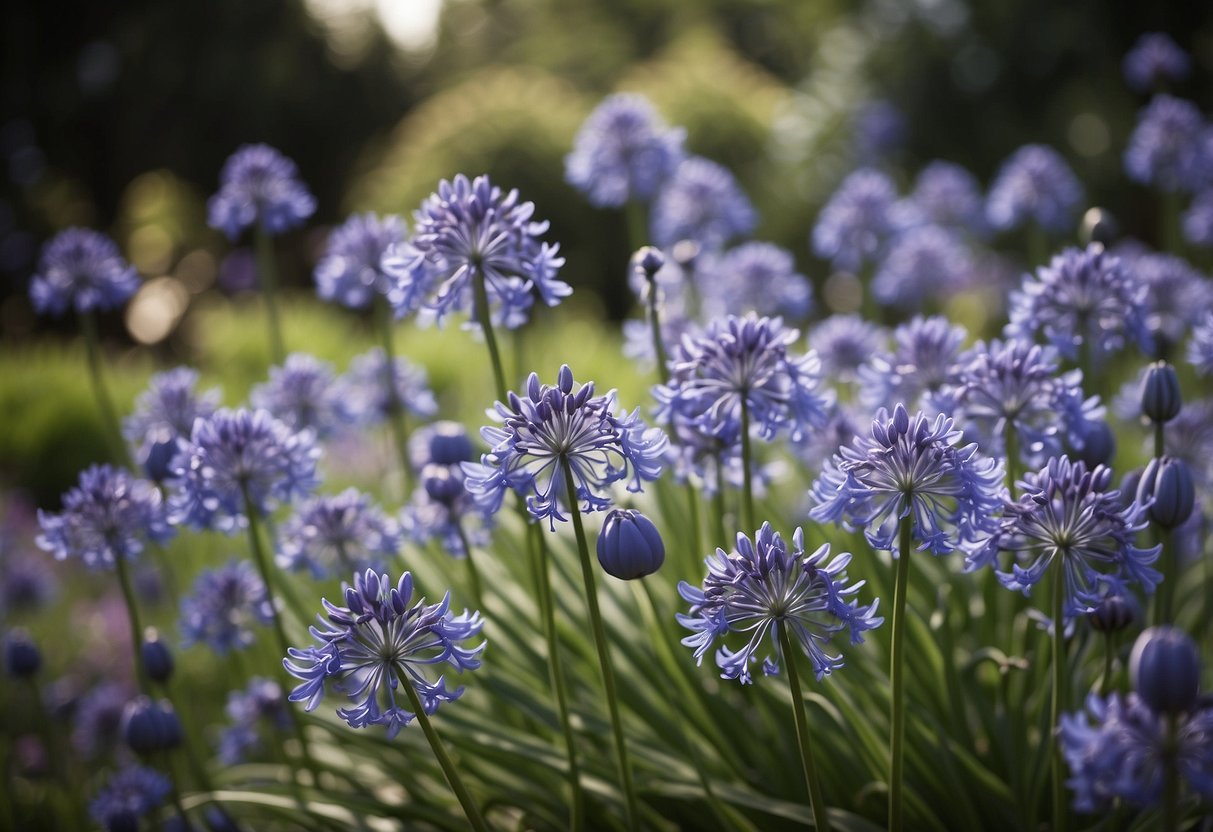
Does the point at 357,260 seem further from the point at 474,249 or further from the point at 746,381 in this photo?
the point at 746,381

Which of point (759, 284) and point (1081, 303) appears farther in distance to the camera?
point (759, 284)

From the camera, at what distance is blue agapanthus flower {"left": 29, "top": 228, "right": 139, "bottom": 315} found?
3.05 meters

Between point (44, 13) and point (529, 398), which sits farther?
point (44, 13)

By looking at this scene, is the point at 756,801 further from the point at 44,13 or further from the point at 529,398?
the point at 44,13

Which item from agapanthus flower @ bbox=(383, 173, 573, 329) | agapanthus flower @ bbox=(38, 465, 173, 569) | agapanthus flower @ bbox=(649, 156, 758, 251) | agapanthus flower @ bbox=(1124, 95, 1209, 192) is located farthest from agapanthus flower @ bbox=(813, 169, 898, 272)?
agapanthus flower @ bbox=(38, 465, 173, 569)

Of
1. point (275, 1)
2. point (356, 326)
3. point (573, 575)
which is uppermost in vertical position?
point (275, 1)

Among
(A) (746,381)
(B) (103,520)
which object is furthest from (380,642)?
(B) (103,520)

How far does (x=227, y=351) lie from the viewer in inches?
369

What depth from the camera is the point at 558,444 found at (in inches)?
66.1

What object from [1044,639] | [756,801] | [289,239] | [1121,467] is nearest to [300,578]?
[756,801]

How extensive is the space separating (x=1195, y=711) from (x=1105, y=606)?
65cm

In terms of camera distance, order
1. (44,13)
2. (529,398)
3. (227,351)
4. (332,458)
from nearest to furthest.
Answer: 1. (529,398)
2. (332,458)
3. (227,351)
4. (44,13)

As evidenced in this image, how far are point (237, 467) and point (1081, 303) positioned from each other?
1.99 meters

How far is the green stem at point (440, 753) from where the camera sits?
1634mm
